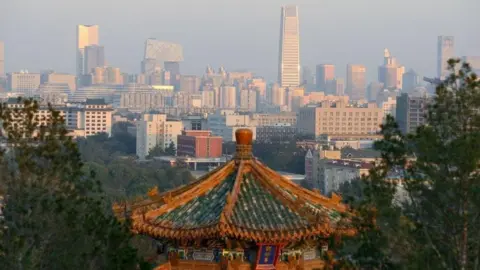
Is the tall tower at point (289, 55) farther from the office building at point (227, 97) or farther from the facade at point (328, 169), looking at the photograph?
the facade at point (328, 169)

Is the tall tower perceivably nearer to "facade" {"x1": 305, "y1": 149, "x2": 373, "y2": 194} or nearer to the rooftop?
"facade" {"x1": 305, "y1": 149, "x2": 373, "y2": 194}

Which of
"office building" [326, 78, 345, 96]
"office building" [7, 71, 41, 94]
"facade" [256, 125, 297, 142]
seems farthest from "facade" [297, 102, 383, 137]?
"office building" [326, 78, 345, 96]

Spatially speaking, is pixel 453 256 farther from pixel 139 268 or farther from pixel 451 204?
pixel 139 268

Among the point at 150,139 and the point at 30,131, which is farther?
the point at 150,139

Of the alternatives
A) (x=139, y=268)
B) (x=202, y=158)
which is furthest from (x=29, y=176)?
(x=202, y=158)

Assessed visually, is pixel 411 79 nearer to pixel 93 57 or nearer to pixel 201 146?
pixel 93 57
